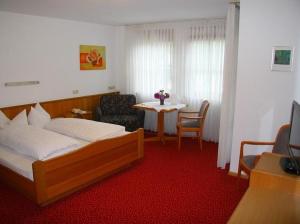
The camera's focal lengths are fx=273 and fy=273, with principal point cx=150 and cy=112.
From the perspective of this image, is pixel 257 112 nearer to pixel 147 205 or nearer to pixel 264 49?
pixel 264 49

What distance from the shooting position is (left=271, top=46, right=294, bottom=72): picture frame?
10.7ft

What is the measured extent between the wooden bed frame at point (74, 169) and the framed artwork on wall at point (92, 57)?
2335 millimetres

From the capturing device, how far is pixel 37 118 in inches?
178

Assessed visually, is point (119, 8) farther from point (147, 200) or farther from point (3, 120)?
point (147, 200)

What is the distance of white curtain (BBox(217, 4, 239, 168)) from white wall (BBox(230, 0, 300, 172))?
0.28 meters

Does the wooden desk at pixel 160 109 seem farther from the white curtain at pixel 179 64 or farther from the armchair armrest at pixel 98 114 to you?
the armchair armrest at pixel 98 114

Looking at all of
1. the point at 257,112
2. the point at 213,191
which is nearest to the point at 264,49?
the point at 257,112

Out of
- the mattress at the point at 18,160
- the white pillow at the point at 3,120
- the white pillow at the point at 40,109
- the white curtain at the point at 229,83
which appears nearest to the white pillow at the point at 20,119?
the white pillow at the point at 3,120

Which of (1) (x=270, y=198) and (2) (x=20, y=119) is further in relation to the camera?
(2) (x=20, y=119)

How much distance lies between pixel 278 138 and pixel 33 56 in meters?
4.08

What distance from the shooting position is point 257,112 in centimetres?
357

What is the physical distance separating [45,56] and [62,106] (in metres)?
0.99

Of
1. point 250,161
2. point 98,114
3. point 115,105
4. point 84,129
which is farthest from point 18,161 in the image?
point 115,105

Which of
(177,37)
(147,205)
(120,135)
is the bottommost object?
(147,205)
